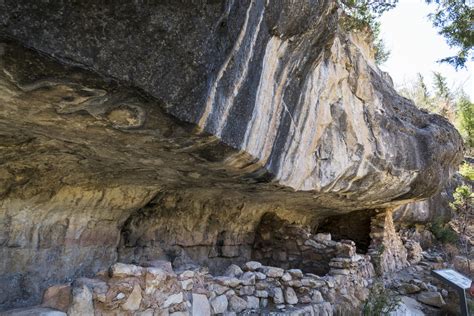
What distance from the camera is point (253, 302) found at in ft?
11.4

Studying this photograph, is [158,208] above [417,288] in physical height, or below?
Result: above

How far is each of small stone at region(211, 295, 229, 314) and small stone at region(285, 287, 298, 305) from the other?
2.82 feet

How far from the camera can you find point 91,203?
3.51 meters

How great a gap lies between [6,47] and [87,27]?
1.02 feet

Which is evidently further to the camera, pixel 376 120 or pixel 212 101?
pixel 376 120

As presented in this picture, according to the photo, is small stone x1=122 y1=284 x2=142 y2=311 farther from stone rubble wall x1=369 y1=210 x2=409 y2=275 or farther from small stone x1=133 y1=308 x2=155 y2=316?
stone rubble wall x1=369 y1=210 x2=409 y2=275

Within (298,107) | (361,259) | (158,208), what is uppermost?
(298,107)

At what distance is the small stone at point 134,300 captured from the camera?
2.41 meters

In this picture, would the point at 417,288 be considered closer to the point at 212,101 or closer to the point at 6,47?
the point at 212,101

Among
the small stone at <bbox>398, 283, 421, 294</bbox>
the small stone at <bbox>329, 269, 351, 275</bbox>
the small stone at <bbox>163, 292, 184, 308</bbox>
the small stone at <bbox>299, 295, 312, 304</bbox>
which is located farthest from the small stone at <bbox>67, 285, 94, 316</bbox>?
the small stone at <bbox>398, 283, 421, 294</bbox>

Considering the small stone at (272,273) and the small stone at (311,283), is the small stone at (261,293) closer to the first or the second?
the small stone at (272,273)

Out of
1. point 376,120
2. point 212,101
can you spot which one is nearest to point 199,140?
point 212,101

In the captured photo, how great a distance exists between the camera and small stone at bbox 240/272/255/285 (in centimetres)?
348

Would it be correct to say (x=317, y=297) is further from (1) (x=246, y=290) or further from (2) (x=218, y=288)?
(2) (x=218, y=288)
